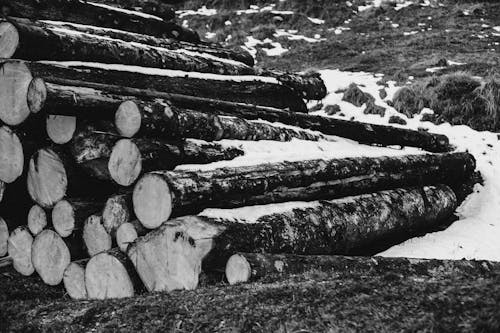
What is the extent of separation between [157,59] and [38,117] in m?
2.10

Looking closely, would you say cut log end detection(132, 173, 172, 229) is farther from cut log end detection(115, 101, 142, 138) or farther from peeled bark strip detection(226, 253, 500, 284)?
peeled bark strip detection(226, 253, 500, 284)

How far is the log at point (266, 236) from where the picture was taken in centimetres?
346

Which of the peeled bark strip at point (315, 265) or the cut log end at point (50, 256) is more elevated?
the peeled bark strip at point (315, 265)

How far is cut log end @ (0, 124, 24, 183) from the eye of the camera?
468cm

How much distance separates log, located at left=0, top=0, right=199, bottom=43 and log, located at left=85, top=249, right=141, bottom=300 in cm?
386

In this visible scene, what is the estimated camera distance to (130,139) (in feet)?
13.2

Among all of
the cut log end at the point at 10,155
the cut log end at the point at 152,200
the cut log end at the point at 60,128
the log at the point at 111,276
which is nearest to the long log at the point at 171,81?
the cut log end at the point at 60,128

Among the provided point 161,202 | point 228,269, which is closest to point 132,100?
point 161,202

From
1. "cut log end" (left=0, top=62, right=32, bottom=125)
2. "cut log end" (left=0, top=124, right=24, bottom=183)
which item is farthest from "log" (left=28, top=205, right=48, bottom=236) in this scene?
"cut log end" (left=0, top=62, right=32, bottom=125)

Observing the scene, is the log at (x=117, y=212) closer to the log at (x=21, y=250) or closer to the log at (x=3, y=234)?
the log at (x=21, y=250)

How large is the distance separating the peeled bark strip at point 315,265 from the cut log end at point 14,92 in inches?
102

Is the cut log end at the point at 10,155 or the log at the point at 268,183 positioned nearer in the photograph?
the log at the point at 268,183

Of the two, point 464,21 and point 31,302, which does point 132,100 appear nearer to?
point 31,302

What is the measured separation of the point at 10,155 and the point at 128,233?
1766mm
